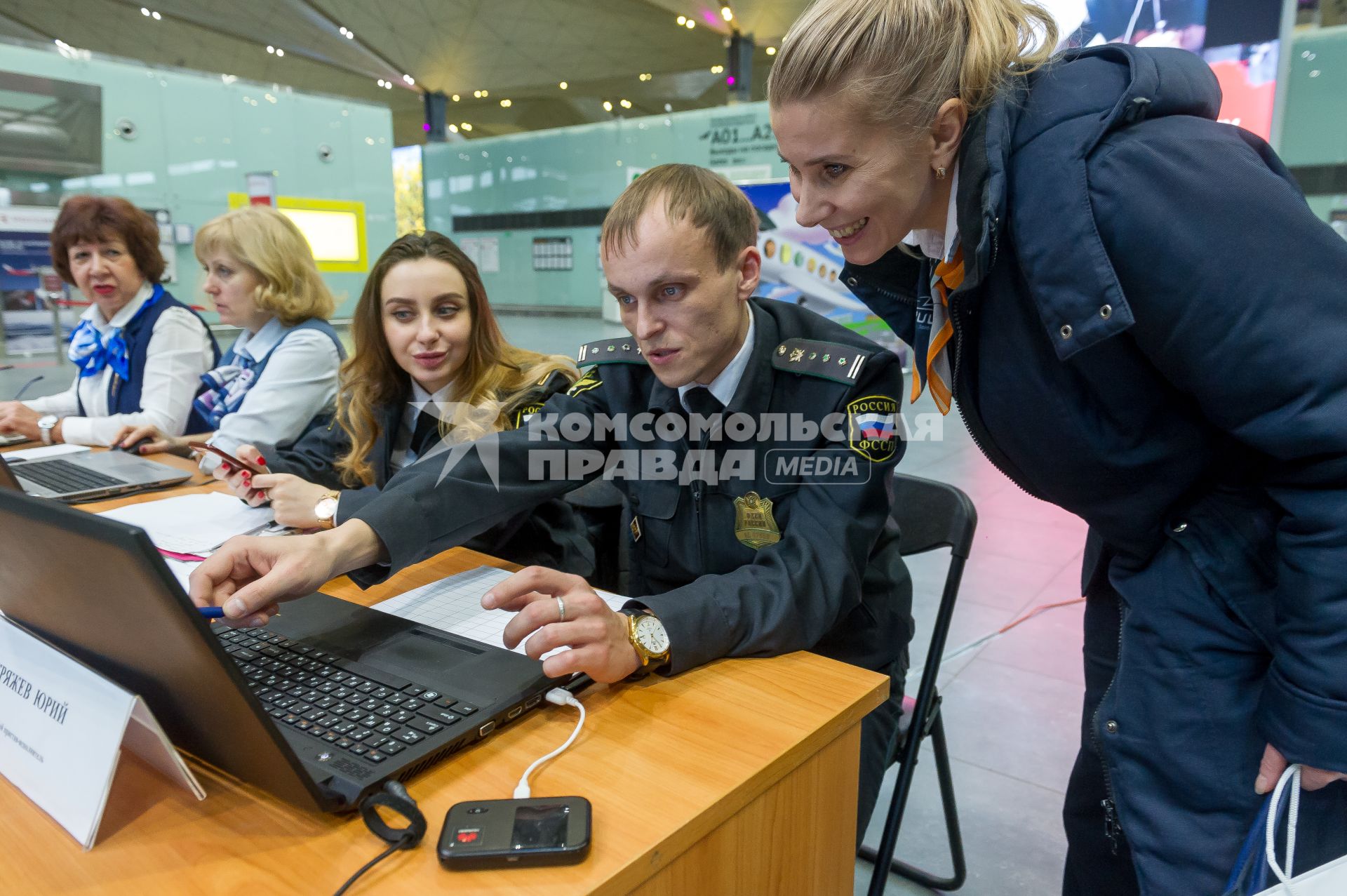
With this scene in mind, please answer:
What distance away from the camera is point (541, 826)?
0.59m

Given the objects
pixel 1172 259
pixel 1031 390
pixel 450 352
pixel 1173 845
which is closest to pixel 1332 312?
pixel 1172 259

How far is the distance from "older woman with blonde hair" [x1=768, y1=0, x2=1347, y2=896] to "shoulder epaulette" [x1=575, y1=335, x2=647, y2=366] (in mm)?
510

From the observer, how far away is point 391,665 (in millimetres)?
833

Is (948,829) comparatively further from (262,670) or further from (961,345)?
(262,670)

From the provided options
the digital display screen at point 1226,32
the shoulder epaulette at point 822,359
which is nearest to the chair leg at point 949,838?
the shoulder epaulette at point 822,359

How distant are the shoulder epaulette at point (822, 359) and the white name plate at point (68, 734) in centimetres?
88

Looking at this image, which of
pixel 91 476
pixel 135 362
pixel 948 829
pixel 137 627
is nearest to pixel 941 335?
pixel 137 627

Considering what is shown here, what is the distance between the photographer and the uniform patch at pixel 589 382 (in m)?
1.38

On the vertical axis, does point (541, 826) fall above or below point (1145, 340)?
below

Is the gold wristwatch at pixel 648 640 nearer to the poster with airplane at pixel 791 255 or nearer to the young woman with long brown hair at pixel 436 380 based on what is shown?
the young woman with long brown hair at pixel 436 380

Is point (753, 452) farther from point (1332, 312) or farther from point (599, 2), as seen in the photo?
point (599, 2)

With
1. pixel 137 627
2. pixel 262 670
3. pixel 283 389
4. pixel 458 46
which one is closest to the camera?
pixel 137 627

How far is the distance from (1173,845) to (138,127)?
575 centimetres

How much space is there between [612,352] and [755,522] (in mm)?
396
